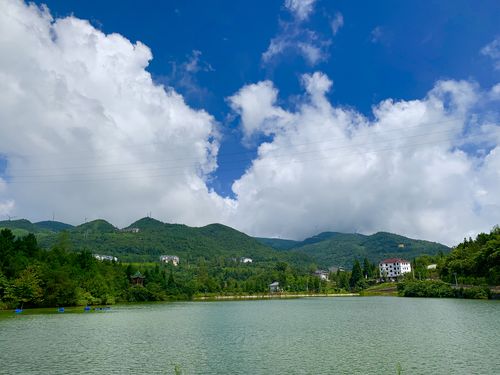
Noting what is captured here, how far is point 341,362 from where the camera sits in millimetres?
20594

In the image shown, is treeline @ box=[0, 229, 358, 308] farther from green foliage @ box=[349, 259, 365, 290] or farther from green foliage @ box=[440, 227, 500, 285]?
green foliage @ box=[440, 227, 500, 285]

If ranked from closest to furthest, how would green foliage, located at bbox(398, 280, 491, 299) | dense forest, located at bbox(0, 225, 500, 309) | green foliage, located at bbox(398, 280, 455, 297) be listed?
dense forest, located at bbox(0, 225, 500, 309)
green foliage, located at bbox(398, 280, 491, 299)
green foliage, located at bbox(398, 280, 455, 297)

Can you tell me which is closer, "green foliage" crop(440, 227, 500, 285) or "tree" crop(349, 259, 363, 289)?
"green foliage" crop(440, 227, 500, 285)

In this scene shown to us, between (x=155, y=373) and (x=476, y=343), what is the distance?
62.0 feet

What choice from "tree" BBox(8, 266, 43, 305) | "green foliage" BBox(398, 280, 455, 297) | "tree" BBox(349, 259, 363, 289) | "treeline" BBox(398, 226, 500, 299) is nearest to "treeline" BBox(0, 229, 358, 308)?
"tree" BBox(8, 266, 43, 305)

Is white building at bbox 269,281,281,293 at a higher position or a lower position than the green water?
higher

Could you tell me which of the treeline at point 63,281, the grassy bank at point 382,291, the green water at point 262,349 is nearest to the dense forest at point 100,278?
the treeline at point 63,281

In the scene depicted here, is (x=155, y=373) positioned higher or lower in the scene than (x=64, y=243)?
lower

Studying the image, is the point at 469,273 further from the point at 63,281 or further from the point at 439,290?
the point at 63,281

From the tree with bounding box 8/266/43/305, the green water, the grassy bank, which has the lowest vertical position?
the green water

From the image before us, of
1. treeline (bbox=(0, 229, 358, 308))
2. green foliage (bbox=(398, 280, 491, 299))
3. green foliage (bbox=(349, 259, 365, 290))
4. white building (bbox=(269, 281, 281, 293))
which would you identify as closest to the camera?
treeline (bbox=(0, 229, 358, 308))

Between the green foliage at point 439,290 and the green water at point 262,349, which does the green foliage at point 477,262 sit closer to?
the green foliage at point 439,290

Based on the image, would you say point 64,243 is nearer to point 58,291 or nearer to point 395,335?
point 58,291

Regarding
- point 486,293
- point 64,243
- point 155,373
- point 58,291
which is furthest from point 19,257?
point 486,293
